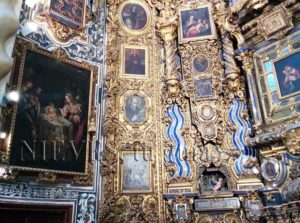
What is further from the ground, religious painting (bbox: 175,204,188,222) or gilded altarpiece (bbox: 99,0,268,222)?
gilded altarpiece (bbox: 99,0,268,222)

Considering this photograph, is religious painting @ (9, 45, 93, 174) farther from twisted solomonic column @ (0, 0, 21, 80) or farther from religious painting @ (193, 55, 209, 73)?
religious painting @ (193, 55, 209, 73)

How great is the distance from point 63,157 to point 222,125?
4.38m

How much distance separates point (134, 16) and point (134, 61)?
1722 mm

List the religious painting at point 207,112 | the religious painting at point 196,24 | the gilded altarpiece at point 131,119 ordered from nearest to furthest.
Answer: the gilded altarpiece at point 131,119 < the religious painting at point 207,112 < the religious painting at point 196,24

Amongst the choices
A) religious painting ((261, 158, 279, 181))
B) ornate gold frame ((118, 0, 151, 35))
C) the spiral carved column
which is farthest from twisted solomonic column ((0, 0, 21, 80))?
religious painting ((261, 158, 279, 181))

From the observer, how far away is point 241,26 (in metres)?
8.86

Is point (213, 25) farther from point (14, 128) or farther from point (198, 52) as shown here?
point (14, 128)

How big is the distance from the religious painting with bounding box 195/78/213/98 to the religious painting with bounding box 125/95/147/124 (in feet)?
5.34

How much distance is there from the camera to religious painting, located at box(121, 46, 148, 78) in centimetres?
945

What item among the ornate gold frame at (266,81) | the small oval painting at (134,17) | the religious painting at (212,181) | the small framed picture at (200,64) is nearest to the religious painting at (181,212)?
the religious painting at (212,181)

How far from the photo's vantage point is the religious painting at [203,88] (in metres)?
8.91

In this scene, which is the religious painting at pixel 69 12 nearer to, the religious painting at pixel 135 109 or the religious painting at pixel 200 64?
the religious painting at pixel 135 109

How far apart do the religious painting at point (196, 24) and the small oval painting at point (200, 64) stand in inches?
27.6

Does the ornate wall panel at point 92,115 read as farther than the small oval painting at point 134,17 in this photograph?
No
